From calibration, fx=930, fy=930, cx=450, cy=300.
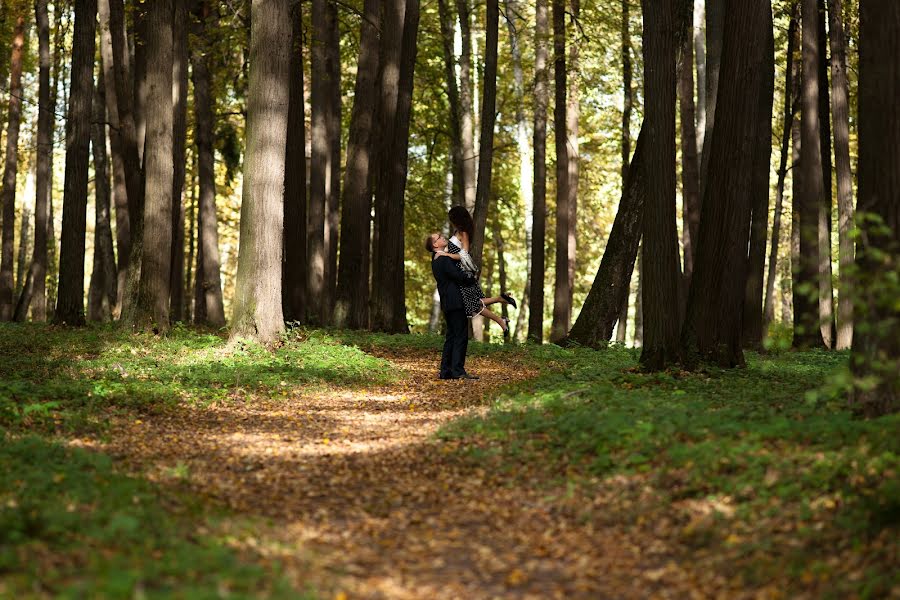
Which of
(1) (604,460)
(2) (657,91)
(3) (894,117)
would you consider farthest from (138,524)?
(2) (657,91)

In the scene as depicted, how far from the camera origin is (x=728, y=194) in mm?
12102

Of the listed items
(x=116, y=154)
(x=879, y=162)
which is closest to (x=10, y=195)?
(x=116, y=154)

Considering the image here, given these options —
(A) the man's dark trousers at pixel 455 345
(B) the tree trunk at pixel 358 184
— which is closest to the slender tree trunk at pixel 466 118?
(B) the tree trunk at pixel 358 184

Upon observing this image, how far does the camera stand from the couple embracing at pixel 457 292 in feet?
42.9

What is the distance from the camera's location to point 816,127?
18.9 m

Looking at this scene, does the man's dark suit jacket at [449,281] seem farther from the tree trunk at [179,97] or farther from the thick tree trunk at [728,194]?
the tree trunk at [179,97]

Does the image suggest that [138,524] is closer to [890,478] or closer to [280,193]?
[890,478]

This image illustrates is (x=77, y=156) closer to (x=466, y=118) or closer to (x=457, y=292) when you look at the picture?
(x=457, y=292)

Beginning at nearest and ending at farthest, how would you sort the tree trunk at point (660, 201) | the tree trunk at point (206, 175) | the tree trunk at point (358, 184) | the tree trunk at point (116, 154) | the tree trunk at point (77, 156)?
1. the tree trunk at point (660, 201)
2. the tree trunk at point (77, 156)
3. the tree trunk at point (358, 184)
4. the tree trunk at point (116, 154)
5. the tree trunk at point (206, 175)

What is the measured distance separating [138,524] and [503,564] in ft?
6.71

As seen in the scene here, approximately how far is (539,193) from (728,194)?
10.8 metres

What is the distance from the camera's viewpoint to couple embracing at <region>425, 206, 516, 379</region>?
13.1 m

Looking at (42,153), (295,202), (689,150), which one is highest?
(42,153)

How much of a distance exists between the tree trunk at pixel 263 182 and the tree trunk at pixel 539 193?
8809 millimetres
